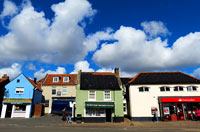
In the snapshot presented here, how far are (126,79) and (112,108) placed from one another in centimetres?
1429

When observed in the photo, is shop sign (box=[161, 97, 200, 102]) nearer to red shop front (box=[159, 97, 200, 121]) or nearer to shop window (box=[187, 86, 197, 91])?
red shop front (box=[159, 97, 200, 121])

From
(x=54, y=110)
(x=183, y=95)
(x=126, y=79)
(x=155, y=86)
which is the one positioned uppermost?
(x=126, y=79)

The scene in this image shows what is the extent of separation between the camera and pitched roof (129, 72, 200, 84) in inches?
981

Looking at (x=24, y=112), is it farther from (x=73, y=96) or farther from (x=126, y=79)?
(x=126, y=79)

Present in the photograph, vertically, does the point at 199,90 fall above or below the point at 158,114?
above

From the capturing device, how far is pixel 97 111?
23.0 metres

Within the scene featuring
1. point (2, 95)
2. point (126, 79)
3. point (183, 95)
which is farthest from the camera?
point (126, 79)

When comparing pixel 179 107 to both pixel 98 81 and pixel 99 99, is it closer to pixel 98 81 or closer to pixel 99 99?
pixel 99 99

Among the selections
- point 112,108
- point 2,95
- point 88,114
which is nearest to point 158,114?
point 112,108

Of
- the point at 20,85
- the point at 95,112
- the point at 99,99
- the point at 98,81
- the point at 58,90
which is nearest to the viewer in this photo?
the point at 95,112

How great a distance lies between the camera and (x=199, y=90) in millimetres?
24531

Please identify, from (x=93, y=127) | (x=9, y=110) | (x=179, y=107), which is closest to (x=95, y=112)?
(x=93, y=127)

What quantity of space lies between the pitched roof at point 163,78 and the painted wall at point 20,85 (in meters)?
19.3

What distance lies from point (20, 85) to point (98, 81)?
1560 cm
